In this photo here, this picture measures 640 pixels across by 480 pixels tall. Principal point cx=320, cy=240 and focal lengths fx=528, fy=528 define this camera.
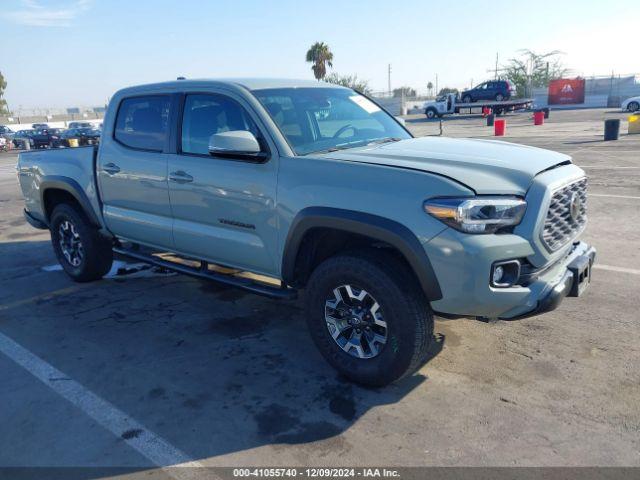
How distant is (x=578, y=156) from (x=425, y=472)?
43.8 ft

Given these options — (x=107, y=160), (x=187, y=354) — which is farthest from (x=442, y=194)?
(x=107, y=160)

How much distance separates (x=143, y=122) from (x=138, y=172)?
1.55 ft

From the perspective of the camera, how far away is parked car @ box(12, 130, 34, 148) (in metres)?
33.8

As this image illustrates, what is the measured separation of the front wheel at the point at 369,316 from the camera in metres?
3.12

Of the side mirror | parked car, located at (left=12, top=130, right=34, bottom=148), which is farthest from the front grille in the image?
parked car, located at (left=12, top=130, right=34, bottom=148)

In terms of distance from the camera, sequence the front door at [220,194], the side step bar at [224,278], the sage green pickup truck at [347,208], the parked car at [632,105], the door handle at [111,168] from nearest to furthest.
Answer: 1. the sage green pickup truck at [347,208]
2. the front door at [220,194]
3. the side step bar at [224,278]
4. the door handle at [111,168]
5. the parked car at [632,105]

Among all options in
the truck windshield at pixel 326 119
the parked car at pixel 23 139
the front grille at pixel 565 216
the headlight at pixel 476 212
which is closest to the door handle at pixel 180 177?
the truck windshield at pixel 326 119

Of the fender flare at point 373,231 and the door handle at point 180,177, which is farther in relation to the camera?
the door handle at point 180,177

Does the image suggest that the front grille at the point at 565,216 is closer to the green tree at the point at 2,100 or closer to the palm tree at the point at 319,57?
the palm tree at the point at 319,57

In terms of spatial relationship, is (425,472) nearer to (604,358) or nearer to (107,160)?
(604,358)

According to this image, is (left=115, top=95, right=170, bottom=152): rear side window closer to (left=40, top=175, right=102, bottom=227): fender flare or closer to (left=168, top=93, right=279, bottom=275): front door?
(left=168, top=93, right=279, bottom=275): front door

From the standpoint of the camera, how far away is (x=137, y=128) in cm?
480

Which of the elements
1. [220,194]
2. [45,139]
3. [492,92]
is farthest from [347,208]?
[492,92]

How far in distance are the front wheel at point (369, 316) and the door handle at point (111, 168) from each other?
2.43m
